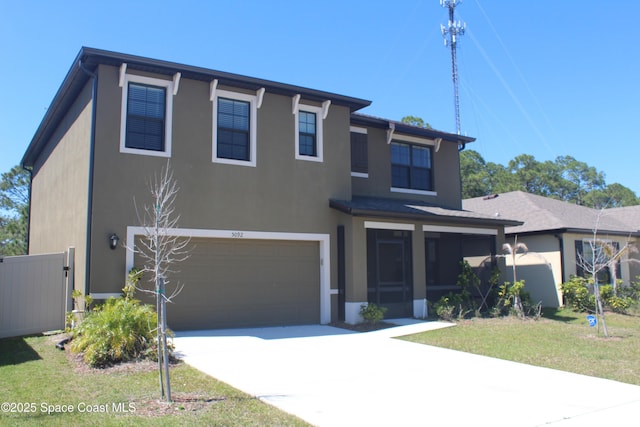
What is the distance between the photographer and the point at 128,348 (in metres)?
8.80

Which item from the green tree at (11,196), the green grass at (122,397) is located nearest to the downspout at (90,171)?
the green grass at (122,397)

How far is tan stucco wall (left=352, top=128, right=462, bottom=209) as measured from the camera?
1705cm

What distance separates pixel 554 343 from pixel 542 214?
10.6m

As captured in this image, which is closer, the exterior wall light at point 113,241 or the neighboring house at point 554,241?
the exterior wall light at point 113,241

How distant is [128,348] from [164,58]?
7.11 m

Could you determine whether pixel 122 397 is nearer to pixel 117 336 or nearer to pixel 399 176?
pixel 117 336

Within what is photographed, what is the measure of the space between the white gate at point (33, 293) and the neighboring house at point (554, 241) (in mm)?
14512

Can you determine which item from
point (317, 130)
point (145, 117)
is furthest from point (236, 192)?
point (317, 130)

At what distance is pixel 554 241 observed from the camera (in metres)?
19.4

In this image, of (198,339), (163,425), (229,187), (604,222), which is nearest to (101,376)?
(163,425)

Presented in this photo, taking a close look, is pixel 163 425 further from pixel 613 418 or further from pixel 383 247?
pixel 383 247

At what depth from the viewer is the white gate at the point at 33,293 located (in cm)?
1204

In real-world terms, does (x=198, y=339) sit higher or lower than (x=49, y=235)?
lower

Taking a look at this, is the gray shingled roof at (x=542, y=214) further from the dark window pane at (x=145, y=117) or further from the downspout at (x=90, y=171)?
the downspout at (x=90, y=171)
